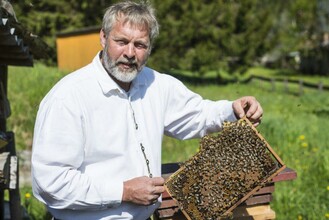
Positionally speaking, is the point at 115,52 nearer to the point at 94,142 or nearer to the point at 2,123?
the point at 94,142

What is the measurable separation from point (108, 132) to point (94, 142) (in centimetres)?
10

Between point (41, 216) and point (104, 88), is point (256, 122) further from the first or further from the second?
point (41, 216)

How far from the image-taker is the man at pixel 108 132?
289 cm

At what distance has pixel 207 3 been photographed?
30219mm

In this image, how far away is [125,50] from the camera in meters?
3.09

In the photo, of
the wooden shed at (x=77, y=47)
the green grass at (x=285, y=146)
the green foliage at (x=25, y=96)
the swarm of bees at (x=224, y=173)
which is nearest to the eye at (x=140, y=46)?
the swarm of bees at (x=224, y=173)

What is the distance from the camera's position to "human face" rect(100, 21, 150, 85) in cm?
307

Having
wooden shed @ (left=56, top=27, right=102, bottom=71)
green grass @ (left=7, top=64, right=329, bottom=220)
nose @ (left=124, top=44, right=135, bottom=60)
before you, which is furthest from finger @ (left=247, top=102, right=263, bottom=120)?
wooden shed @ (left=56, top=27, right=102, bottom=71)

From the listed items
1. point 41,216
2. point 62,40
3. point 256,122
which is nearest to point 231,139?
point 256,122

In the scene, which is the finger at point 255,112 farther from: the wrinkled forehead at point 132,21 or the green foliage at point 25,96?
the green foliage at point 25,96

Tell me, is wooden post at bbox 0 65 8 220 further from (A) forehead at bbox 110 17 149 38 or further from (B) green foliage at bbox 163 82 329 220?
(A) forehead at bbox 110 17 149 38

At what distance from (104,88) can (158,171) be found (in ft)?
2.01

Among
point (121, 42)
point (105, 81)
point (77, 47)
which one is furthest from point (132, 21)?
point (77, 47)

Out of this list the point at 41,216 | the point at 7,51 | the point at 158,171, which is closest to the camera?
the point at 158,171
